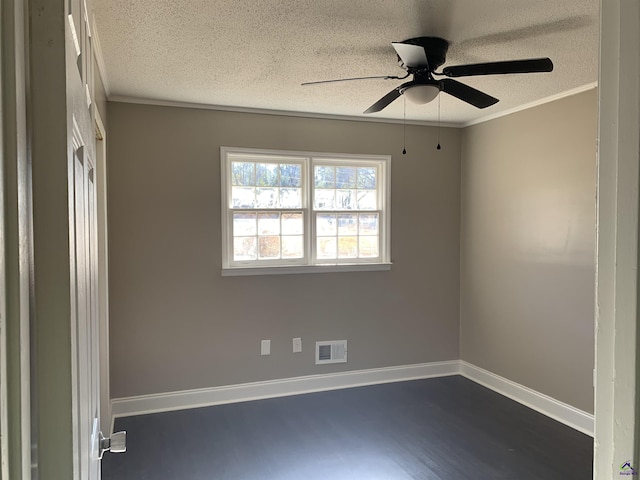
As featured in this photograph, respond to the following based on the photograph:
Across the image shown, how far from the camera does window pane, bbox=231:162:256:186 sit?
4.19m

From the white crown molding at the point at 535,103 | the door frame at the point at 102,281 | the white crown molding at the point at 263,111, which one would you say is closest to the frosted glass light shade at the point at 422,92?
the white crown molding at the point at 535,103

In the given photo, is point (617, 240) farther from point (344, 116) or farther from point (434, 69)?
point (344, 116)

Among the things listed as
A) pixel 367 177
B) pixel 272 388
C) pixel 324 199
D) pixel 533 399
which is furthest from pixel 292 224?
pixel 533 399

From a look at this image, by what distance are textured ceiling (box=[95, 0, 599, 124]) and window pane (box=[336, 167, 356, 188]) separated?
36.9 inches

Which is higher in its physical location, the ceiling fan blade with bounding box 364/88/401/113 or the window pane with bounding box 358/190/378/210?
the ceiling fan blade with bounding box 364/88/401/113

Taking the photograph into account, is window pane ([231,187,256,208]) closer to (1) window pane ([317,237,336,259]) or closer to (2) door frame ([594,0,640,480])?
(1) window pane ([317,237,336,259])

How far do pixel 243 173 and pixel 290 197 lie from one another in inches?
19.0

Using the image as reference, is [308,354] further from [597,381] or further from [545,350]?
[597,381]

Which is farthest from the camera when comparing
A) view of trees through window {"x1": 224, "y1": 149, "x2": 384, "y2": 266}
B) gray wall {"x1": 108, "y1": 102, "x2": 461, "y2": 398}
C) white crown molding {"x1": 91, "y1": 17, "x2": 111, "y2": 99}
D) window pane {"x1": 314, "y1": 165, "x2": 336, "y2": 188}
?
A: window pane {"x1": 314, "y1": 165, "x2": 336, "y2": 188}

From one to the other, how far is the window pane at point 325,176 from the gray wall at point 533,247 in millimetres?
1412

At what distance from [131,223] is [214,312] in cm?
102

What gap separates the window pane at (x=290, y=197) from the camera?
4.34 m

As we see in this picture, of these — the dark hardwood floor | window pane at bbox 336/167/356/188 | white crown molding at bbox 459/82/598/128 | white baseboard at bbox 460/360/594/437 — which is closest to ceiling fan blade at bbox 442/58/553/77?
white crown molding at bbox 459/82/598/128

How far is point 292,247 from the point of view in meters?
4.37
